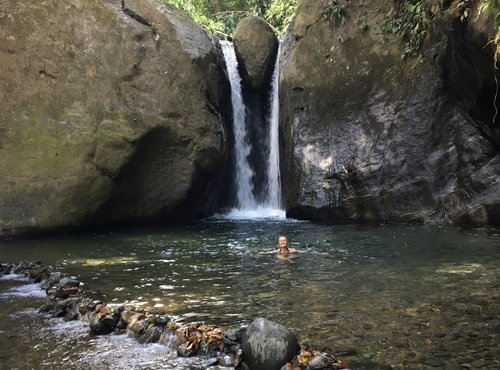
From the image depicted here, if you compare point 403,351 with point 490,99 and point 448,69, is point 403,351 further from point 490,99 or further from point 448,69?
point 448,69

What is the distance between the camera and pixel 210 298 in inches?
230

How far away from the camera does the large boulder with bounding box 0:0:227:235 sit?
11461 mm

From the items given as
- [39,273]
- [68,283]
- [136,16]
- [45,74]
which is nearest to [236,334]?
[68,283]

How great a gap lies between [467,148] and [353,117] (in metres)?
3.04

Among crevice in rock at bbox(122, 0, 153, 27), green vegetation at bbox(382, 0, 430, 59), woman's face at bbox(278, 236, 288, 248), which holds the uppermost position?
crevice in rock at bbox(122, 0, 153, 27)

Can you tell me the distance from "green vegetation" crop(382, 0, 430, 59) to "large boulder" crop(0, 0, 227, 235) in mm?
5304

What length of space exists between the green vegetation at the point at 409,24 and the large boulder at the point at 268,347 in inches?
384

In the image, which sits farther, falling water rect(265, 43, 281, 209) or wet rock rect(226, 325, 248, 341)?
falling water rect(265, 43, 281, 209)

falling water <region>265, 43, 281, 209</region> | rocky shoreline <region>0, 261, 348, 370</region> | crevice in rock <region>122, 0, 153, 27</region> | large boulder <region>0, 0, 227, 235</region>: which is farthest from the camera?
falling water <region>265, 43, 281, 209</region>

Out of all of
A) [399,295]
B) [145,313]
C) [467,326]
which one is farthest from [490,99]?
[145,313]

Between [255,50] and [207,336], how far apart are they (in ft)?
43.8

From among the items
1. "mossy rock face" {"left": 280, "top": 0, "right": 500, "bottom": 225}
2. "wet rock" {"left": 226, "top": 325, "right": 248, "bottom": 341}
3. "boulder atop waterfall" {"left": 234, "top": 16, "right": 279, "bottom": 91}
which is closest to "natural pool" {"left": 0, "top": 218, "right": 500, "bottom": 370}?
"wet rock" {"left": 226, "top": 325, "right": 248, "bottom": 341}

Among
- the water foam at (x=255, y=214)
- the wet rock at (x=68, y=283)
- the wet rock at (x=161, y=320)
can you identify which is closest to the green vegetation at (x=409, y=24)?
the water foam at (x=255, y=214)

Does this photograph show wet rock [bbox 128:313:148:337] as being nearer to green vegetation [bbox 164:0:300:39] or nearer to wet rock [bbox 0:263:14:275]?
wet rock [bbox 0:263:14:275]
